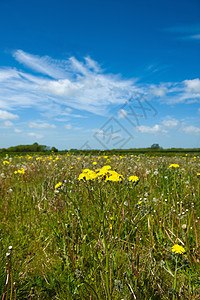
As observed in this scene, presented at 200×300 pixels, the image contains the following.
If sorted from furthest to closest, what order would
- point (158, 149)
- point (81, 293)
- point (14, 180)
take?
point (158, 149), point (14, 180), point (81, 293)

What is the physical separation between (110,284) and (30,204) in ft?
8.25

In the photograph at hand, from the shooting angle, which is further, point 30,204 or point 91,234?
point 30,204

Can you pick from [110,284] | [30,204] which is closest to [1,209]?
[30,204]

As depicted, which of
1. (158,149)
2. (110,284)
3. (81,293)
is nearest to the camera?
Answer: (110,284)

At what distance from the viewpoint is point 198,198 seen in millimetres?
3734

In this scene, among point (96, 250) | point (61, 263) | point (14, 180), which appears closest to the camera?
point (96, 250)

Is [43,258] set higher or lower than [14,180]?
lower

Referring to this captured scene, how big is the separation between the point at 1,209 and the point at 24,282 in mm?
1874

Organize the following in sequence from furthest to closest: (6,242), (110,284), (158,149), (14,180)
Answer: (158,149) < (14,180) < (6,242) < (110,284)

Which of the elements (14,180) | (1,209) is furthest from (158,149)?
(1,209)

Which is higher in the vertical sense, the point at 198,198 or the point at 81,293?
the point at 198,198

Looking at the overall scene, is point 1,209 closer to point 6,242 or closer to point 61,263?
point 6,242

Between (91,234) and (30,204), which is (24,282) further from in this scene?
(30,204)

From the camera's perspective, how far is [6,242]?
97.0 inches
